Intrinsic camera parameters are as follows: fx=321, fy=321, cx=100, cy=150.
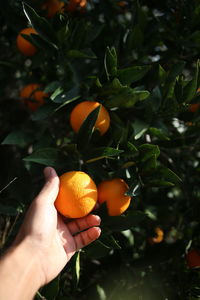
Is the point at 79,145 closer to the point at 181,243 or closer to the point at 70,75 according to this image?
the point at 70,75

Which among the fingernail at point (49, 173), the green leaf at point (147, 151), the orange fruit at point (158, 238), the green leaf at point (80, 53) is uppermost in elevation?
the green leaf at point (80, 53)

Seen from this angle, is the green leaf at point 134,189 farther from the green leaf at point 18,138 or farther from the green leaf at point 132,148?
the green leaf at point 18,138

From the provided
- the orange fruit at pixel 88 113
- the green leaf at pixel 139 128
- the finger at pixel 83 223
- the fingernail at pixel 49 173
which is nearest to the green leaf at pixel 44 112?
the orange fruit at pixel 88 113

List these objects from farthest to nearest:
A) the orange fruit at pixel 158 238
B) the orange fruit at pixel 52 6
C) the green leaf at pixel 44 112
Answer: the orange fruit at pixel 158 238 < the orange fruit at pixel 52 6 < the green leaf at pixel 44 112

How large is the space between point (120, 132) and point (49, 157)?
310 millimetres

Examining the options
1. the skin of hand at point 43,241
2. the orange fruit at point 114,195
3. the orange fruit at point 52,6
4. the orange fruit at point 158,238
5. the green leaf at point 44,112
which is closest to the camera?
the skin of hand at point 43,241

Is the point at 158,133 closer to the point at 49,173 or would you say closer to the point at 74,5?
the point at 49,173

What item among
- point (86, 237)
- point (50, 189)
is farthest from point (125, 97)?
point (86, 237)

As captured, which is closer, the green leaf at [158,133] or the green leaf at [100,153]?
the green leaf at [100,153]

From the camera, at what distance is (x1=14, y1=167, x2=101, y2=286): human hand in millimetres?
1226

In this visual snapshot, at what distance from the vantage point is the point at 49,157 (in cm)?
132

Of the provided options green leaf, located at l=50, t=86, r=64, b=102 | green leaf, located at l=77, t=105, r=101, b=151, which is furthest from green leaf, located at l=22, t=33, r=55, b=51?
green leaf, located at l=77, t=105, r=101, b=151

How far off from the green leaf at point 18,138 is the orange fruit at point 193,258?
986 mm

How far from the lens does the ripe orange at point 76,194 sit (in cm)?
121
